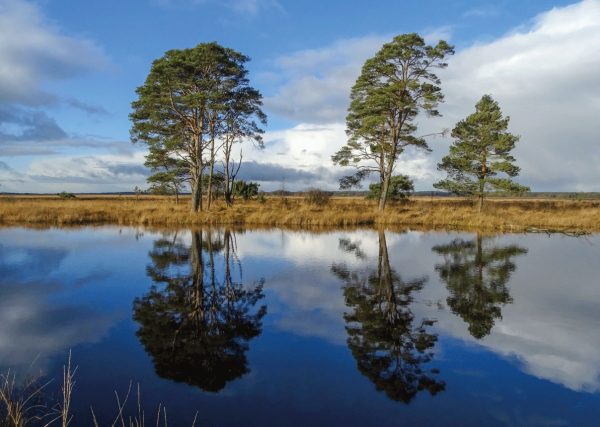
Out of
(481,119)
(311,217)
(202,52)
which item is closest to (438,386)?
(311,217)

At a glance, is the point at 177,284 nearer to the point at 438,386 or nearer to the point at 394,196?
the point at 438,386

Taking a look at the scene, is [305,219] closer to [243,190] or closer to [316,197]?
[316,197]

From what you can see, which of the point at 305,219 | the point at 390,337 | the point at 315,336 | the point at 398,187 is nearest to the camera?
the point at 390,337

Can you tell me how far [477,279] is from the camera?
12539mm

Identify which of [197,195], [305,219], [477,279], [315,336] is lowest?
[315,336]

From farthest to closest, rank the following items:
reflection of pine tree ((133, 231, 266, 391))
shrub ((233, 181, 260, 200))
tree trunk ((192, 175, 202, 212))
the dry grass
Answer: shrub ((233, 181, 260, 200)) → tree trunk ((192, 175, 202, 212)) → the dry grass → reflection of pine tree ((133, 231, 266, 391))

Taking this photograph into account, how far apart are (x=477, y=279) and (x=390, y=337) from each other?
6147mm

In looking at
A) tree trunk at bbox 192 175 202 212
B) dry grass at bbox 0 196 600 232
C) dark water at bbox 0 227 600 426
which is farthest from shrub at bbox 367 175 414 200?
dark water at bbox 0 227 600 426

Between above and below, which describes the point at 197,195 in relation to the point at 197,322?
above

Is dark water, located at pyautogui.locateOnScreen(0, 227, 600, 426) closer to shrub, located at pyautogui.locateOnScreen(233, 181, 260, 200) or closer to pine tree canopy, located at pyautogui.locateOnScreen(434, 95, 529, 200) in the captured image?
pine tree canopy, located at pyautogui.locateOnScreen(434, 95, 529, 200)

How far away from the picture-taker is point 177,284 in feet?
37.3

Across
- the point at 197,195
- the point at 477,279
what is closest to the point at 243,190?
the point at 197,195

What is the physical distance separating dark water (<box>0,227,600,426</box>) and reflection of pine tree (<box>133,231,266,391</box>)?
4 centimetres

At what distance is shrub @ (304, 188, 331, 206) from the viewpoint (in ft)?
130
